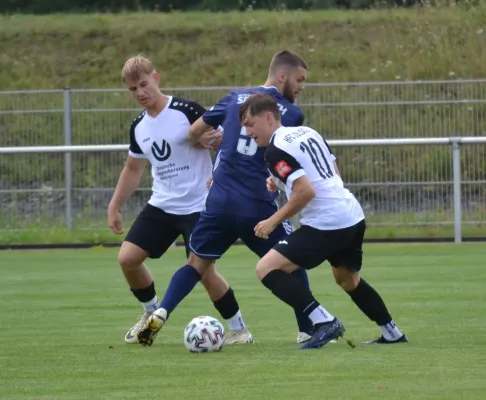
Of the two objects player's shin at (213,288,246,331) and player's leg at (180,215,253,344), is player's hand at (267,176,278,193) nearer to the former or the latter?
player's leg at (180,215,253,344)

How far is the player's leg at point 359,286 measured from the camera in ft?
26.0

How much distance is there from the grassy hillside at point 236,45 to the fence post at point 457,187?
25.5 feet

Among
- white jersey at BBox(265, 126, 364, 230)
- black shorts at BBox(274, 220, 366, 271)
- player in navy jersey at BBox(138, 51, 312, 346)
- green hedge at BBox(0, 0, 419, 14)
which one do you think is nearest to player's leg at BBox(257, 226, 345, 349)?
black shorts at BBox(274, 220, 366, 271)

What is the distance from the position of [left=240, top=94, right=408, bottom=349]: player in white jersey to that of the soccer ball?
1.78ft

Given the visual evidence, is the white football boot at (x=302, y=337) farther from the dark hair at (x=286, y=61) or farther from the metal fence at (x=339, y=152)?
the metal fence at (x=339, y=152)

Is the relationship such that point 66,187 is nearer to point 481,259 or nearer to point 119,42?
point 481,259

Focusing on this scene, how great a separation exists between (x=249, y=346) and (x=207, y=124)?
1504mm

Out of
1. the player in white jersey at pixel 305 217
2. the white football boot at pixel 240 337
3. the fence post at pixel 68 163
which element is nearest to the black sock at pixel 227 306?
the white football boot at pixel 240 337

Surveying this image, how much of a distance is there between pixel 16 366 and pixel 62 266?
8.12 metres

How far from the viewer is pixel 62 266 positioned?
50.8ft

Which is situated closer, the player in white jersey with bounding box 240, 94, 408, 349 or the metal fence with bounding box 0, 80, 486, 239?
the player in white jersey with bounding box 240, 94, 408, 349

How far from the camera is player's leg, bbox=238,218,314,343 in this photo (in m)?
8.28

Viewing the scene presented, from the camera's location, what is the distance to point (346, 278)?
800 cm

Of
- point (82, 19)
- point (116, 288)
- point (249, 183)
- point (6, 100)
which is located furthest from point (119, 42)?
point (249, 183)
